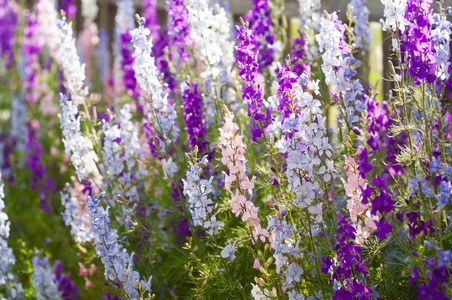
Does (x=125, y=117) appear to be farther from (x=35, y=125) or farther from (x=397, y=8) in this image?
(x=35, y=125)

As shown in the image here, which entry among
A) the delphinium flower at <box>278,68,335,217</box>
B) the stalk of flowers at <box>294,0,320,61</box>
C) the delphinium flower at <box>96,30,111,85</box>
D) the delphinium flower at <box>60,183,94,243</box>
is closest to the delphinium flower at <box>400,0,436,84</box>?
the delphinium flower at <box>278,68,335,217</box>

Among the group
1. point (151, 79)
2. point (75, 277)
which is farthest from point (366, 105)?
point (75, 277)

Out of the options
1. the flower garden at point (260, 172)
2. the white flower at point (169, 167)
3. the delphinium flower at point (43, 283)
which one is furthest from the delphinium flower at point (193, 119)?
the delphinium flower at point (43, 283)

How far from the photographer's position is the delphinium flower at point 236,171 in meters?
2.01

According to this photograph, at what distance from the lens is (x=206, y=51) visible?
258cm

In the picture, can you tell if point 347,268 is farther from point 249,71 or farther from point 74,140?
point 74,140

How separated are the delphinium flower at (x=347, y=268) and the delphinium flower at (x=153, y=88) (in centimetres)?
101

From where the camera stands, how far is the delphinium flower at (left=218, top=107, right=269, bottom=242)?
2.01m

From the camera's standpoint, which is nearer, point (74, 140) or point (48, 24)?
point (74, 140)

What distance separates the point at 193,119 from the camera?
8.54 feet

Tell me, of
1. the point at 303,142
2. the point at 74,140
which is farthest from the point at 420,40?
the point at 74,140

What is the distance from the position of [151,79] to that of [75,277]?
1.84 m

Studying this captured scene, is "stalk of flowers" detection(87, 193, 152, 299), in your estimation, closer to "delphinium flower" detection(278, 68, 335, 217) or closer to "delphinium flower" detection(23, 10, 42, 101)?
"delphinium flower" detection(278, 68, 335, 217)

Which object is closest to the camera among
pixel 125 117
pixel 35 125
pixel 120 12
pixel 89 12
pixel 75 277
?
pixel 125 117
